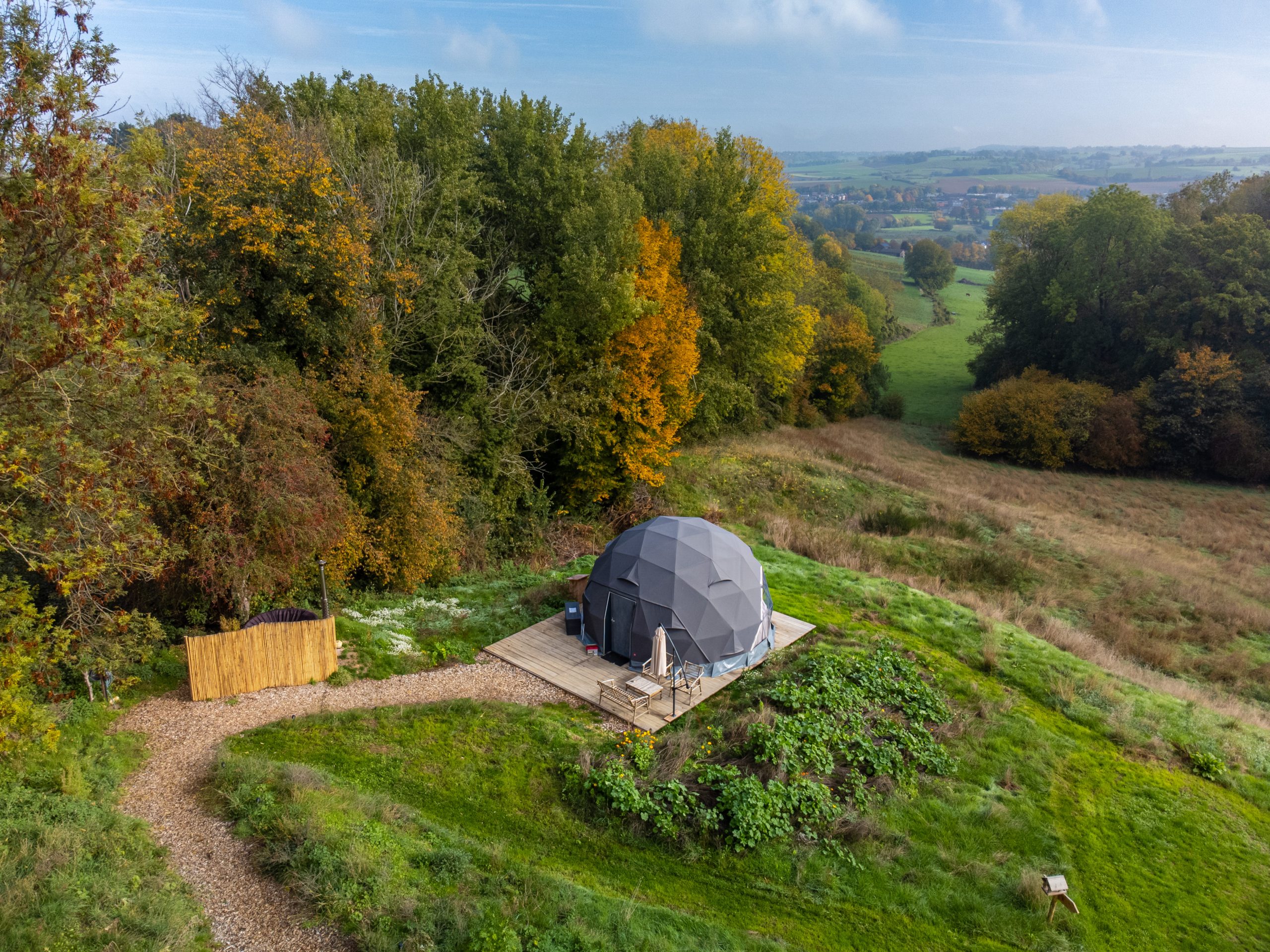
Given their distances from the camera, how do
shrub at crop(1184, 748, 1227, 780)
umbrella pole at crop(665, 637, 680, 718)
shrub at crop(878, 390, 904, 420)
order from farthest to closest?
shrub at crop(878, 390, 904, 420) < umbrella pole at crop(665, 637, 680, 718) < shrub at crop(1184, 748, 1227, 780)

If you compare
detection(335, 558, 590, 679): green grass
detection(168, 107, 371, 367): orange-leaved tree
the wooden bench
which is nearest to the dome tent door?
the wooden bench

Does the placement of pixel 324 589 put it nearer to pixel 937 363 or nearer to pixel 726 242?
pixel 726 242

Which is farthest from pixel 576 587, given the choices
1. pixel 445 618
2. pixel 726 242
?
pixel 726 242

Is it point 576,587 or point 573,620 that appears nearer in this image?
point 573,620

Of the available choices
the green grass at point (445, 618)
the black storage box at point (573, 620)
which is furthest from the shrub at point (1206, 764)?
the green grass at point (445, 618)

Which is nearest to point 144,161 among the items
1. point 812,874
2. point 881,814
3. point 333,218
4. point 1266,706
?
point 333,218

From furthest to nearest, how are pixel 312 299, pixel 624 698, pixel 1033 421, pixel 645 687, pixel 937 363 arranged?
pixel 937 363
pixel 1033 421
pixel 312 299
pixel 624 698
pixel 645 687

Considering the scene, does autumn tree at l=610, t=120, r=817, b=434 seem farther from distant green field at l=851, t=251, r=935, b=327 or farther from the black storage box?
distant green field at l=851, t=251, r=935, b=327
